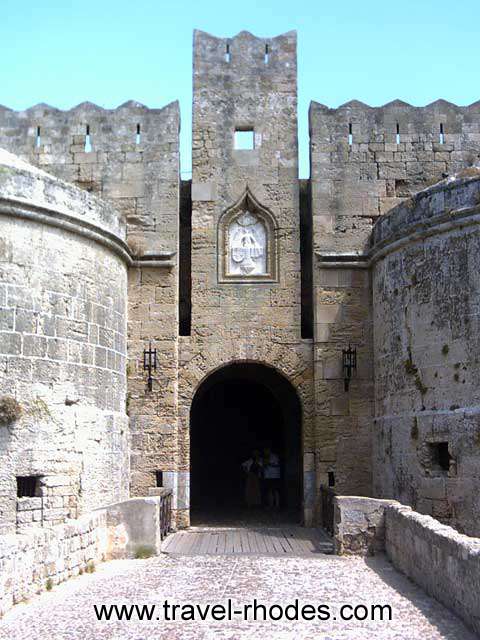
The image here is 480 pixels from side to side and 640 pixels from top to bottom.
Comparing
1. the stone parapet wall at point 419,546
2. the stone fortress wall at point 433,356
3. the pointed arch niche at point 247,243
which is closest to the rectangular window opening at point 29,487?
the stone parapet wall at point 419,546

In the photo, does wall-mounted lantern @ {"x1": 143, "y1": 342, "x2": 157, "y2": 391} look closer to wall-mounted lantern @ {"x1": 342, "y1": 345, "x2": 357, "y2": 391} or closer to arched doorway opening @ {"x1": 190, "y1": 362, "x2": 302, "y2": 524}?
wall-mounted lantern @ {"x1": 342, "y1": 345, "x2": 357, "y2": 391}

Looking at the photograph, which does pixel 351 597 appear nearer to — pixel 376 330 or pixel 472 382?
pixel 472 382

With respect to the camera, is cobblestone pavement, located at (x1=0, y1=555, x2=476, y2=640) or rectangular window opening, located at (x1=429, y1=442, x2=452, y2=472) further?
rectangular window opening, located at (x1=429, y1=442, x2=452, y2=472)

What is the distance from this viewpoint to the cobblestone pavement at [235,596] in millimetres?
6352

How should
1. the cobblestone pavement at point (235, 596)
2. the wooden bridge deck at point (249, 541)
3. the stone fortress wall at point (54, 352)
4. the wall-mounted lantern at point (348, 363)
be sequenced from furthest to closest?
the wall-mounted lantern at point (348, 363)
the wooden bridge deck at point (249, 541)
the stone fortress wall at point (54, 352)
the cobblestone pavement at point (235, 596)

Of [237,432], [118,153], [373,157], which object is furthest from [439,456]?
[237,432]

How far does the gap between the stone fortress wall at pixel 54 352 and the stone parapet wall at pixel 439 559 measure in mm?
4219

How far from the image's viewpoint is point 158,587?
817 cm

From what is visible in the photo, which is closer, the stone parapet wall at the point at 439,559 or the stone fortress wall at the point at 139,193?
the stone parapet wall at the point at 439,559

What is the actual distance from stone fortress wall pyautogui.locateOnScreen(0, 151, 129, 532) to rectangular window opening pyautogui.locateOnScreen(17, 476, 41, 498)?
0.05 feet

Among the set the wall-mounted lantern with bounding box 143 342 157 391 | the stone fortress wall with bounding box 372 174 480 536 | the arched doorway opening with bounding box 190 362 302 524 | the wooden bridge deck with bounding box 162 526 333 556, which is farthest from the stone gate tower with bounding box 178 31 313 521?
the arched doorway opening with bounding box 190 362 302 524

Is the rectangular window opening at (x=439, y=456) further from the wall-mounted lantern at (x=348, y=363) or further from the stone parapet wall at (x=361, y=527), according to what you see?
the wall-mounted lantern at (x=348, y=363)

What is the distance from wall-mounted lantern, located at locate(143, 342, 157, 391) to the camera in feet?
43.8

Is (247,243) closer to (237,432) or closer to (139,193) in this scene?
(139,193)
